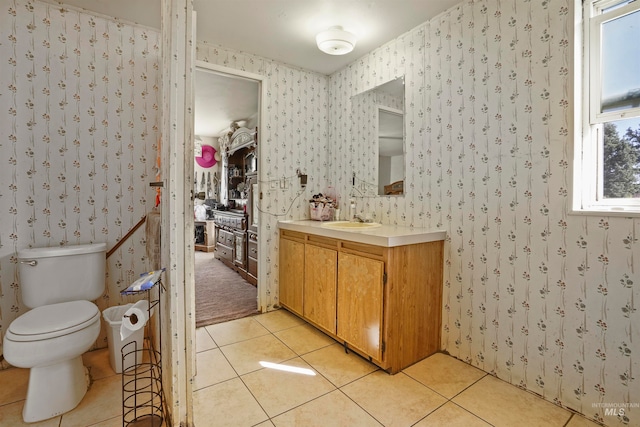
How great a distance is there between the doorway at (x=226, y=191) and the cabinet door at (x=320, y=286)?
72 cm

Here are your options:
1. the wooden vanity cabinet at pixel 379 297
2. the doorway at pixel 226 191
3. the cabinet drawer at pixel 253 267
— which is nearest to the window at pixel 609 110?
the wooden vanity cabinet at pixel 379 297

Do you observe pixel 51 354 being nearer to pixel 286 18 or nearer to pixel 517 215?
pixel 286 18

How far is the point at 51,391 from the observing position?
1566mm

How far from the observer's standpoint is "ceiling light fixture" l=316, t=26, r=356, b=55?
231cm

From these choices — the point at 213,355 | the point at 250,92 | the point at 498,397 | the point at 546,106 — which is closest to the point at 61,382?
the point at 213,355

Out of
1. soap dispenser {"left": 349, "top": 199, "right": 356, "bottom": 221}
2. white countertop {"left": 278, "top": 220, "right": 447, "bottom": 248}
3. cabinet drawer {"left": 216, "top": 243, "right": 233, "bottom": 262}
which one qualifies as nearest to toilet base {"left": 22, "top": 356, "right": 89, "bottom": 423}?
white countertop {"left": 278, "top": 220, "right": 447, "bottom": 248}

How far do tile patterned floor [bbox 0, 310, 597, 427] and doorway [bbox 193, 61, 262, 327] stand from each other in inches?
33.8

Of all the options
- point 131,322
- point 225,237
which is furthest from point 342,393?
point 225,237

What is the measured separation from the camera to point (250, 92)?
4090 mm

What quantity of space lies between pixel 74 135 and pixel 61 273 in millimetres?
1004

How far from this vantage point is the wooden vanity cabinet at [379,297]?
6.40 feet

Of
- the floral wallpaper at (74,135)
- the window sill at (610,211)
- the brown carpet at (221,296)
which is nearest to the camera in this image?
the window sill at (610,211)

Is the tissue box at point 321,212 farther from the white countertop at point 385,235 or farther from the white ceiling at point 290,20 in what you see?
the white ceiling at point 290,20

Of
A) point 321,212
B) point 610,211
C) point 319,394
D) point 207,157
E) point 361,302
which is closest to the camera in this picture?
point 610,211
